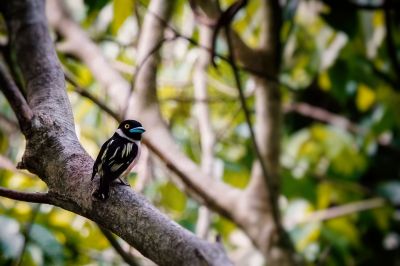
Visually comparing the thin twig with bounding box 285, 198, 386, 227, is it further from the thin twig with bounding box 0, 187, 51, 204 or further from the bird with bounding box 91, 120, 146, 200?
the thin twig with bounding box 0, 187, 51, 204

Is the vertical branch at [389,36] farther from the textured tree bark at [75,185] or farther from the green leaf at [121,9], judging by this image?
the textured tree bark at [75,185]

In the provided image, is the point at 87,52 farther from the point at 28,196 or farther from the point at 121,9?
the point at 28,196

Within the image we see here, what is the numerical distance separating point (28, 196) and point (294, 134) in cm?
314

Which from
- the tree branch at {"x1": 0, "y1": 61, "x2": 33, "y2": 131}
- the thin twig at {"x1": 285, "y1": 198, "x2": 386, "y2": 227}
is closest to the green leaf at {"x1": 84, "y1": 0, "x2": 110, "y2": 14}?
the tree branch at {"x1": 0, "y1": 61, "x2": 33, "y2": 131}

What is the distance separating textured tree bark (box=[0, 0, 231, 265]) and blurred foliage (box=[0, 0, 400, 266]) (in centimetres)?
62

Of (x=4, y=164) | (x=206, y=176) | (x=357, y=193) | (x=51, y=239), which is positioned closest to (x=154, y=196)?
(x=206, y=176)

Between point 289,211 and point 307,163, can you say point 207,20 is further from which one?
point 307,163

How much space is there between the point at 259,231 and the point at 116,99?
0.80 metres

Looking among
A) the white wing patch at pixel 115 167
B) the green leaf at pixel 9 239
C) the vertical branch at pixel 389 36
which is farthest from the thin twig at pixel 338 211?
the white wing patch at pixel 115 167

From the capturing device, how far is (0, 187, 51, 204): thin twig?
1.03m

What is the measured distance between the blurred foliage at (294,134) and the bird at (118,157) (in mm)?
916

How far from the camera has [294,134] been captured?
4.02 m

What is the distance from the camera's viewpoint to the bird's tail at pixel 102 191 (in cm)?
95

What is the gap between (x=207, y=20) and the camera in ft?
6.57
